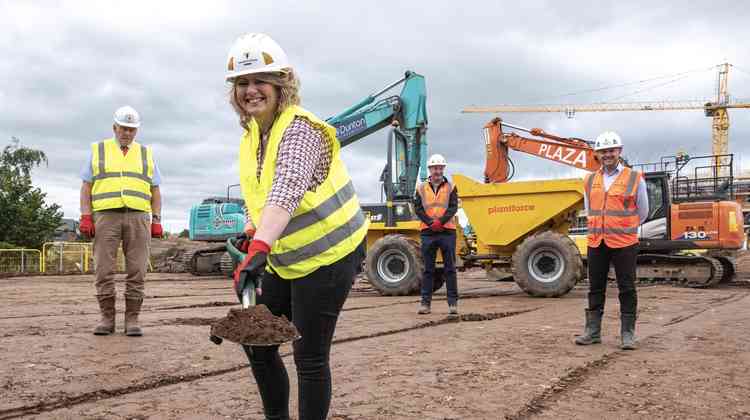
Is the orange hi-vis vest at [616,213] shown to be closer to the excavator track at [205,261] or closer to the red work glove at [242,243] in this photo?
the red work glove at [242,243]

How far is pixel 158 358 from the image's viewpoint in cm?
444

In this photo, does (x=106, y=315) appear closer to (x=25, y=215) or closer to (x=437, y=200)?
(x=437, y=200)

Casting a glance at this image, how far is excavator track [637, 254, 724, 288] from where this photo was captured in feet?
44.9

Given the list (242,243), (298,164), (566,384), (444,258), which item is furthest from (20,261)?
(298,164)

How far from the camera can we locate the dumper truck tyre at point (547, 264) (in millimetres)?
10070

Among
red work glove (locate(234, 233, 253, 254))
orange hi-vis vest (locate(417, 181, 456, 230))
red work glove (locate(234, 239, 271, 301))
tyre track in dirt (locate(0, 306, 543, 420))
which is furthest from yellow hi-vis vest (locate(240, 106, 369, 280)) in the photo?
orange hi-vis vest (locate(417, 181, 456, 230))

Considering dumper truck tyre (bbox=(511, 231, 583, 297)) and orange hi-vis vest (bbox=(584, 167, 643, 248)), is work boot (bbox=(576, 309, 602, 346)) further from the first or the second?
dumper truck tyre (bbox=(511, 231, 583, 297))

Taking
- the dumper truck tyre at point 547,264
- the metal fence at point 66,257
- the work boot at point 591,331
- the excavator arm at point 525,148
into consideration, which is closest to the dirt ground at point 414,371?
the work boot at point 591,331

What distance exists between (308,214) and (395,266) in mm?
8926

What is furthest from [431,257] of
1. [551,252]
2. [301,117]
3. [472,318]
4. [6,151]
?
[6,151]

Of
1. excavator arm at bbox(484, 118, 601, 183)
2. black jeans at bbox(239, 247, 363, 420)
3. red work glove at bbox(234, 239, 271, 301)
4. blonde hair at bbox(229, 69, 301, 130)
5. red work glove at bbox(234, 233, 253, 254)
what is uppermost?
excavator arm at bbox(484, 118, 601, 183)

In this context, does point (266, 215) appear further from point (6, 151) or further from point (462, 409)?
point (6, 151)

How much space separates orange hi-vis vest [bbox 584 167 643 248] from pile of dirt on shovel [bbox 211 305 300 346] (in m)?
3.78

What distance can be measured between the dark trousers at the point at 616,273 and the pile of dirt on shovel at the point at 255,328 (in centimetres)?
379
